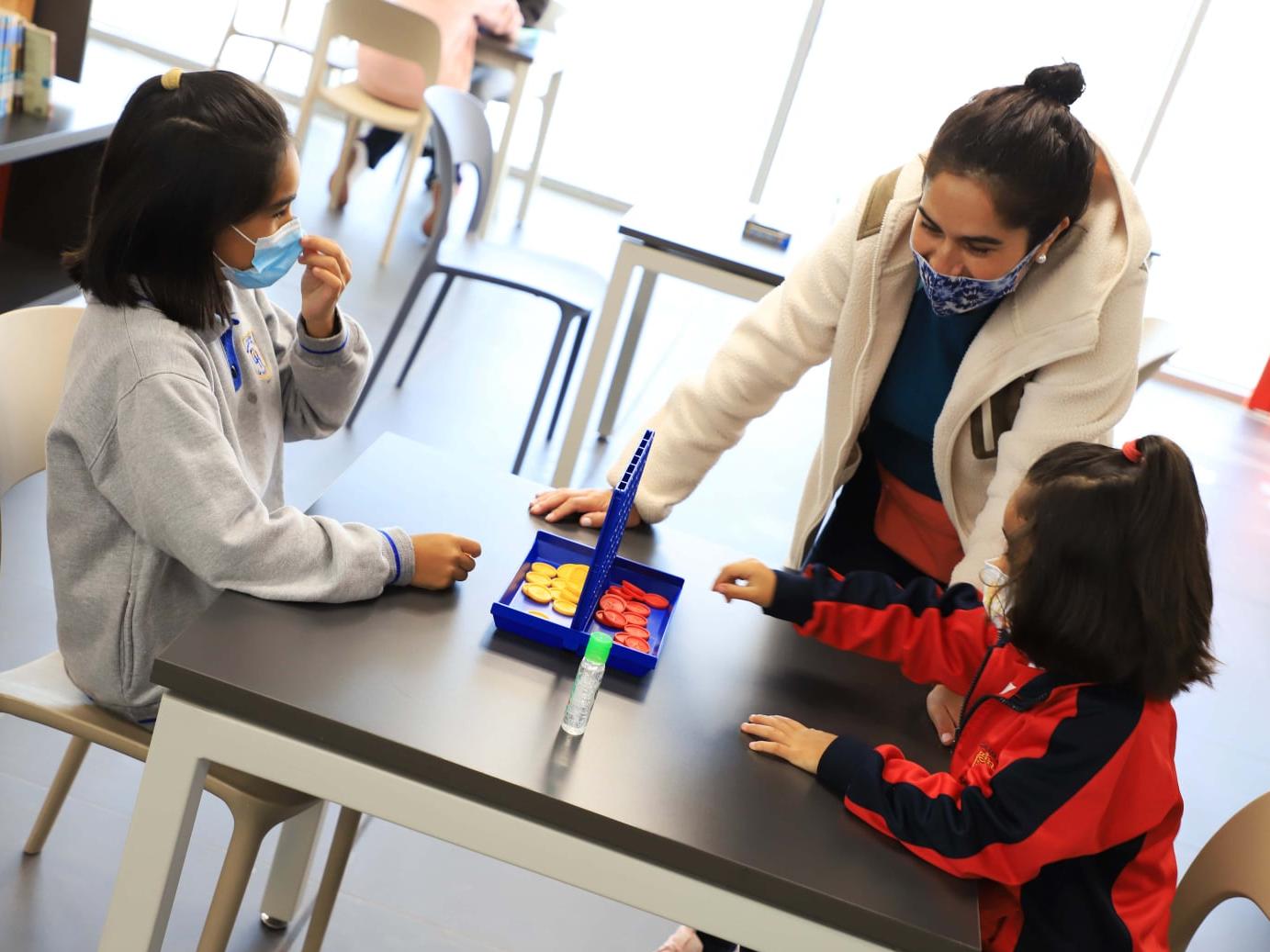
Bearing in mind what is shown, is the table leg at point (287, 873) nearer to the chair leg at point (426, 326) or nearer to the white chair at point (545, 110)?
the chair leg at point (426, 326)

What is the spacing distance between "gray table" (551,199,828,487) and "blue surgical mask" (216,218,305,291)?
1571 millimetres

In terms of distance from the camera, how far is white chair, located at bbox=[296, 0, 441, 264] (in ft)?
15.0

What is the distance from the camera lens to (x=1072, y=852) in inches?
46.6

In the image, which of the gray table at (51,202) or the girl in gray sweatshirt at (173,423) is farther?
the gray table at (51,202)

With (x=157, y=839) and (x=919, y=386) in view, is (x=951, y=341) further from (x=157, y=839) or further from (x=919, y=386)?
(x=157, y=839)

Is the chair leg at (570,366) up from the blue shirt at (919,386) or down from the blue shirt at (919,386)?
down

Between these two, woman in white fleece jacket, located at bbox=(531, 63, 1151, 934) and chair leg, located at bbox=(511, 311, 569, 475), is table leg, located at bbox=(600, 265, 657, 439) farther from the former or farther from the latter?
woman in white fleece jacket, located at bbox=(531, 63, 1151, 934)

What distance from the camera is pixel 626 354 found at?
12.6 ft

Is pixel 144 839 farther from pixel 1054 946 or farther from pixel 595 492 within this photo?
pixel 1054 946

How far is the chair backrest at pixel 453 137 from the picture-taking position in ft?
11.2

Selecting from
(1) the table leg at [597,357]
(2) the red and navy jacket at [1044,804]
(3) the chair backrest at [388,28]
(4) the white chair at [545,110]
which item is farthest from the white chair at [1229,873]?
(4) the white chair at [545,110]

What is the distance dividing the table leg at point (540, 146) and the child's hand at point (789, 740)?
475cm

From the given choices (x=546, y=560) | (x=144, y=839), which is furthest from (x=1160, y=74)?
(x=144, y=839)

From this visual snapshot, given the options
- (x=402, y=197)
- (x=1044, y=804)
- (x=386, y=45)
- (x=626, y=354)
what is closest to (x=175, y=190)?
(x=1044, y=804)
